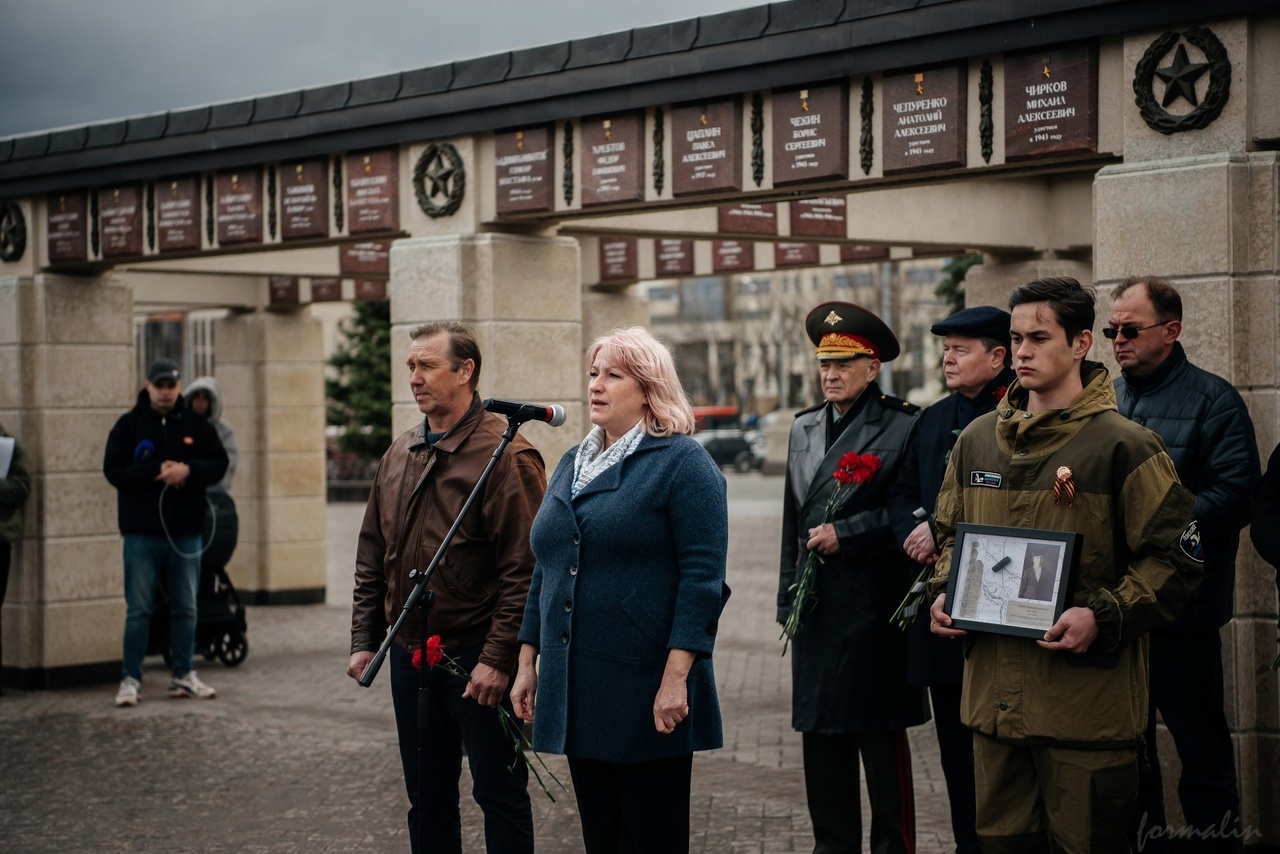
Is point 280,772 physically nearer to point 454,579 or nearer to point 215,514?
point 454,579

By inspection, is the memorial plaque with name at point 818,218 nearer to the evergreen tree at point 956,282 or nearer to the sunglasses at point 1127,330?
the sunglasses at point 1127,330

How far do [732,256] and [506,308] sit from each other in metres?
4.76

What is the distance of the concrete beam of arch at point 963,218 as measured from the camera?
10180 millimetres

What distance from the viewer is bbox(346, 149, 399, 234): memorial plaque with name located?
9.09 meters

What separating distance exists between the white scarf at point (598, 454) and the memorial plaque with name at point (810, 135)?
3.14 metres

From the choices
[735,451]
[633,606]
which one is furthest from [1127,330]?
[735,451]

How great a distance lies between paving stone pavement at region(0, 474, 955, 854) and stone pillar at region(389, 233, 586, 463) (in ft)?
6.34

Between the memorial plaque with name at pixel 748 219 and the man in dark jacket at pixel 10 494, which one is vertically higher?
the memorial plaque with name at pixel 748 219

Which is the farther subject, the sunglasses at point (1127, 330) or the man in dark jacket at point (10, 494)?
the man in dark jacket at point (10, 494)

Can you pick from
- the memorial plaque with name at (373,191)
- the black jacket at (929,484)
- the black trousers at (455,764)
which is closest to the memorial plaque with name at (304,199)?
the memorial plaque with name at (373,191)

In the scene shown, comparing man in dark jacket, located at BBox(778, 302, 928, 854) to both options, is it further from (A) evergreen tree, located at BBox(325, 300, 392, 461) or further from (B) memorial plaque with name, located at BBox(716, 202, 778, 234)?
(A) evergreen tree, located at BBox(325, 300, 392, 461)

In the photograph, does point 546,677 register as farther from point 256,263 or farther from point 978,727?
point 256,263

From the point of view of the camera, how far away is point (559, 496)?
4.44m

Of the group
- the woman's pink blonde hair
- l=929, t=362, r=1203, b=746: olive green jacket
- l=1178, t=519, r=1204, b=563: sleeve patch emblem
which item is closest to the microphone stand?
the woman's pink blonde hair
